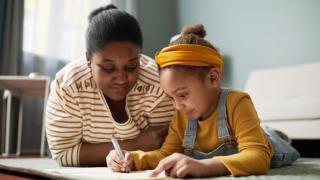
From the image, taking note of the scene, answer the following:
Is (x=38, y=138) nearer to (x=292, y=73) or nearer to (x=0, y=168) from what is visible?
(x=0, y=168)

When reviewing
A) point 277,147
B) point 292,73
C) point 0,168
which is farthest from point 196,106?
point 292,73

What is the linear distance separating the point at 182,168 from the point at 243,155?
170mm

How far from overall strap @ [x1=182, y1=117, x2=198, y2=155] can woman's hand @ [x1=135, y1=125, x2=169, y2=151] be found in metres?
0.13

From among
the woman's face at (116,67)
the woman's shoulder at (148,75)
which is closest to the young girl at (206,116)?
the woman's face at (116,67)

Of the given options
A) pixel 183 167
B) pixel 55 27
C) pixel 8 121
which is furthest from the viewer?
pixel 55 27

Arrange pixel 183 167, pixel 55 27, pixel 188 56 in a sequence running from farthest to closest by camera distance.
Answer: pixel 55 27 → pixel 188 56 → pixel 183 167

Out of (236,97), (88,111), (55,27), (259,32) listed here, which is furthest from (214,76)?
(259,32)

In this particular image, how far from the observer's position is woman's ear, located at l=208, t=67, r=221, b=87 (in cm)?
100

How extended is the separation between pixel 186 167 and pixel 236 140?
25 cm

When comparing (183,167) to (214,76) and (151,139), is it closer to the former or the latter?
(214,76)

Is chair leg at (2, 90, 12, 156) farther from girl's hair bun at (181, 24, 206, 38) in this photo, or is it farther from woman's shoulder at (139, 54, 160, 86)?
girl's hair bun at (181, 24, 206, 38)

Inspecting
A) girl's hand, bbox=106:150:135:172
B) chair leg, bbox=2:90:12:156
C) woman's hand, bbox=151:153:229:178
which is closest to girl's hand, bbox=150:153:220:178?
woman's hand, bbox=151:153:229:178

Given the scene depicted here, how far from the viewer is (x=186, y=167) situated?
79cm

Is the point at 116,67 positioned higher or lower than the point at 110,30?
lower
